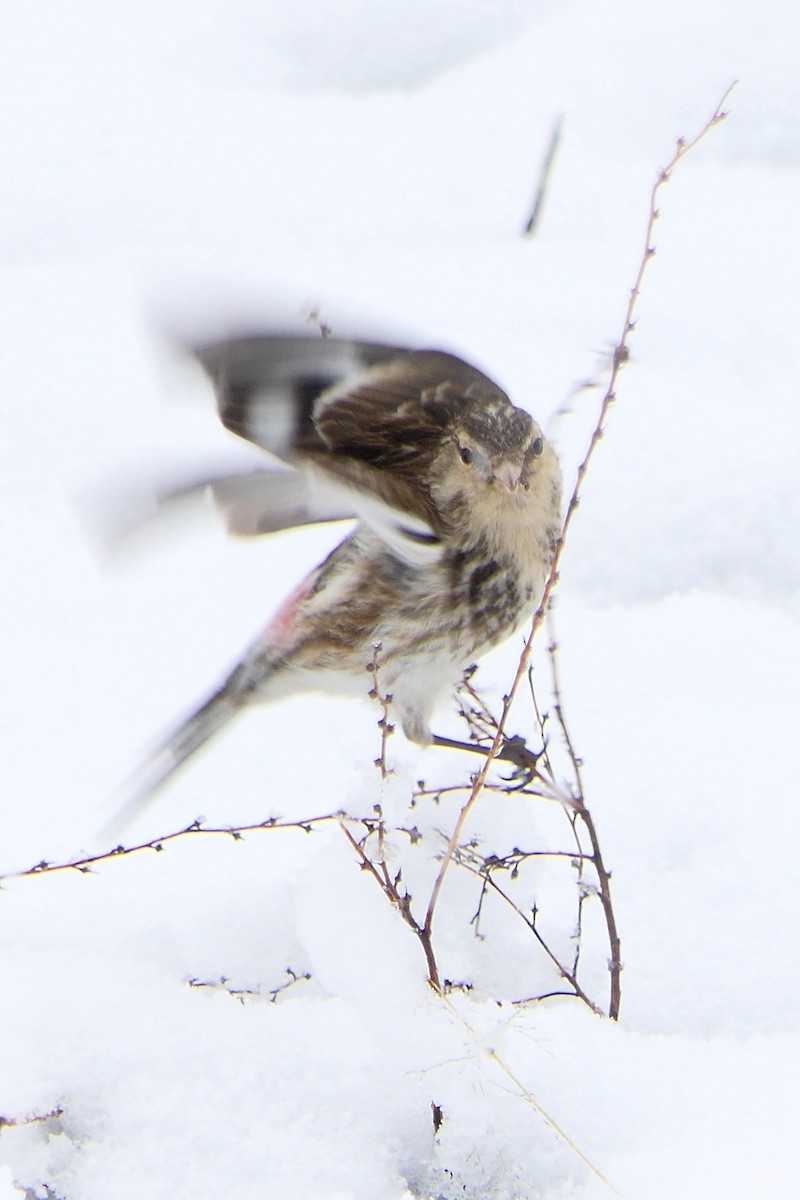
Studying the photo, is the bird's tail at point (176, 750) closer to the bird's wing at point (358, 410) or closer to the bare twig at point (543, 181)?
the bird's wing at point (358, 410)

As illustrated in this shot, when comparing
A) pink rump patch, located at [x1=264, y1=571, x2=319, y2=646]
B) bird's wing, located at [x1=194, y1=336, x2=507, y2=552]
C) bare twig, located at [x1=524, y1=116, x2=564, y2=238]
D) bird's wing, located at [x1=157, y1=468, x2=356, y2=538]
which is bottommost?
pink rump patch, located at [x1=264, y1=571, x2=319, y2=646]

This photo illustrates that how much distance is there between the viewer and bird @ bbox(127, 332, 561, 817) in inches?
93.9

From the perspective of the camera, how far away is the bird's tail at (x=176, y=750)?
113 inches

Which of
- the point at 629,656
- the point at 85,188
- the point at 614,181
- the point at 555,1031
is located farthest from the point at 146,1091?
the point at 614,181

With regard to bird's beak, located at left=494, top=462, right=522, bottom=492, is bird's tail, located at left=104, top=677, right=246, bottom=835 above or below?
below

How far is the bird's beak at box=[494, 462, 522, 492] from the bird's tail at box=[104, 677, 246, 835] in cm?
79

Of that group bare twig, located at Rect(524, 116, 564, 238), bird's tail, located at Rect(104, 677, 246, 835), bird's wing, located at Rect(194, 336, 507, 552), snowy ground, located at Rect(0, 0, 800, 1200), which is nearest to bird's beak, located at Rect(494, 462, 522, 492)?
bird's wing, located at Rect(194, 336, 507, 552)

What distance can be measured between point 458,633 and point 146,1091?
1036mm

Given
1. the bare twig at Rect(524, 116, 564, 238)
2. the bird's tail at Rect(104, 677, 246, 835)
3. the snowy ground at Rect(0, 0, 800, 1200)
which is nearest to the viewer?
the snowy ground at Rect(0, 0, 800, 1200)

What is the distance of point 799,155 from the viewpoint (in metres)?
5.55

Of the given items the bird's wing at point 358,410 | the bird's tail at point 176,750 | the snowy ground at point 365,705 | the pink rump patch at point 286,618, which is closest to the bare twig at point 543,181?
the snowy ground at point 365,705

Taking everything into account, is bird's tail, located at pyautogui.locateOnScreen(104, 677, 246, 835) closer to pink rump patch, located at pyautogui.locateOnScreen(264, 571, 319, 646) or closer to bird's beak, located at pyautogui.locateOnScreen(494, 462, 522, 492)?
pink rump patch, located at pyautogui.locateOnScreen(264, 571, 319, 646)

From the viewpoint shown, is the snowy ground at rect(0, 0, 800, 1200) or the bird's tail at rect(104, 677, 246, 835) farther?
the bird's tail at rect(104, 677, 246, 835)

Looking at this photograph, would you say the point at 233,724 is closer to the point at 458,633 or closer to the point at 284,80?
the point at 458,633
